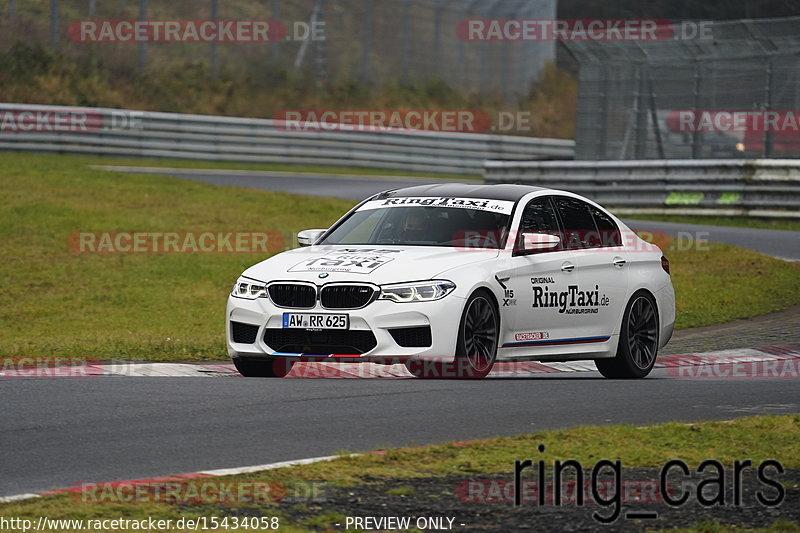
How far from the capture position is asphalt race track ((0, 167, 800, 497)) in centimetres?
722

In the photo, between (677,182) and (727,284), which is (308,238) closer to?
(727,284)

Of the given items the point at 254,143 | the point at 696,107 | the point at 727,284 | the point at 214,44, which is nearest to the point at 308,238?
the point at 727,284

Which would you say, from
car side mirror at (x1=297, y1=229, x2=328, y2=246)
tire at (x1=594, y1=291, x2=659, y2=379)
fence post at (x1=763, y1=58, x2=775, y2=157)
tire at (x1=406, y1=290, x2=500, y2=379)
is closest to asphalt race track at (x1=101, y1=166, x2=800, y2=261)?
fence post at (x1=763, y1=58, x2=775, y2=157)

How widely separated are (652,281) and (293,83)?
98.9 feet

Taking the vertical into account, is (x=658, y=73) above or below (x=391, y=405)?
above

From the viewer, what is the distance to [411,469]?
7035 millimetres

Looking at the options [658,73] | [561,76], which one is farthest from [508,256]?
[561,76]

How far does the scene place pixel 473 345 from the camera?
10.3m

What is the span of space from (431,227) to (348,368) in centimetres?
151

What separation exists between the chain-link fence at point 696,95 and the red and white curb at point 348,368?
12.2 m

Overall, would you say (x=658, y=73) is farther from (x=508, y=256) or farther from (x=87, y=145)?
(x=508, y=256)

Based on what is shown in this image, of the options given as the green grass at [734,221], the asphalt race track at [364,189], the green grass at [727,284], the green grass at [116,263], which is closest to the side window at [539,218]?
the green grass at [116,263]

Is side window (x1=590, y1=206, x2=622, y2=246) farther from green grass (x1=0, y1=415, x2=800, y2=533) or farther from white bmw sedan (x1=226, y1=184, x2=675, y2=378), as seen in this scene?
green grass (x1=0, y1=415, x2=800, y2=533)

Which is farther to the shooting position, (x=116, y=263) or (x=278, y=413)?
(x=116, y=263)
